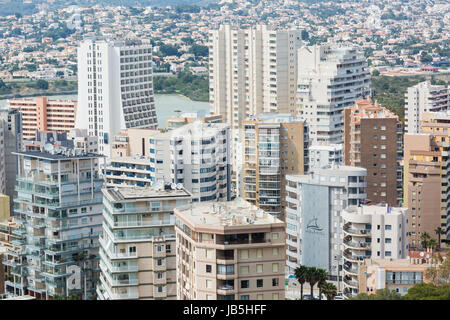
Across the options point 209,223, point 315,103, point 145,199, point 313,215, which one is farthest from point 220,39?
point 209,223

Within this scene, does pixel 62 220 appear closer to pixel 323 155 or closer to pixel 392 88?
pixel 323 155

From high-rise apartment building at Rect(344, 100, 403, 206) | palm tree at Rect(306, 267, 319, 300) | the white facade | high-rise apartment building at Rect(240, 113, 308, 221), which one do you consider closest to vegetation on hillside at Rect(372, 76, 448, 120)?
high-rise apartment building at Rect(344, 100, 403, 206)

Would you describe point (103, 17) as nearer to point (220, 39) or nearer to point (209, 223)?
point (220, 39)

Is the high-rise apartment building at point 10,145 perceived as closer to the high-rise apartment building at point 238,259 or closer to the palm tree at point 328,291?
the palm tree at point 328,291

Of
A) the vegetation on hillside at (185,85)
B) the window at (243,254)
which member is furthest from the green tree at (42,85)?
the window at (243,254)
